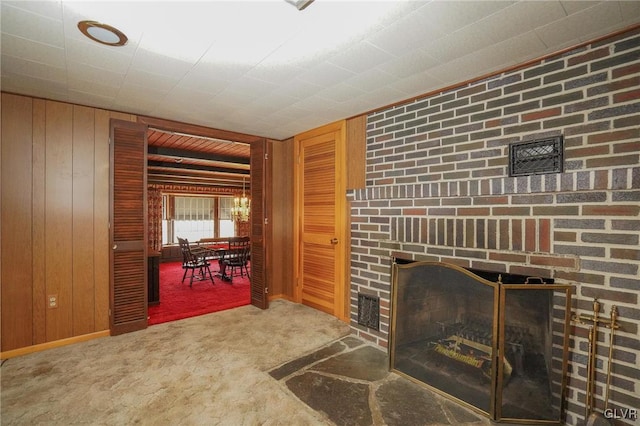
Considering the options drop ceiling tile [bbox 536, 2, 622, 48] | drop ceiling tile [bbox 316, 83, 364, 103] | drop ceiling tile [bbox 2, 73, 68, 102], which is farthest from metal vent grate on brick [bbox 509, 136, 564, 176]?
drop ceiling tile [bbox 2, 73, 68, 102]

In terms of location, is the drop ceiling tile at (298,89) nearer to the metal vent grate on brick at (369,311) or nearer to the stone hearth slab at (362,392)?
the metal vent grate on brick at (369,311)

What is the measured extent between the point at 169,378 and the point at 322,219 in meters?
2.26

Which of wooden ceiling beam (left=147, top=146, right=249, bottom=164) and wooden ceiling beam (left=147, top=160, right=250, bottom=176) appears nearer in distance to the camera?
wooden ceiling beam (left=147, top=146, right=249, bottom=164)

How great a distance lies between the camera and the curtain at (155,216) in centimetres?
786

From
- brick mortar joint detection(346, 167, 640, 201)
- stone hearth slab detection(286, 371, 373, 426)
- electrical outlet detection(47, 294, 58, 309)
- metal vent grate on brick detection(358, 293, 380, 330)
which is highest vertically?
brick mortar joint detection(346, 167, 640, 201)

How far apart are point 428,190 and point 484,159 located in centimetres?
47

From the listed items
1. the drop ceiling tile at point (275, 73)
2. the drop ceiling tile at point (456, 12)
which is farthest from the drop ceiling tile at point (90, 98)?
the drop ceiling tile at point (456, 12)

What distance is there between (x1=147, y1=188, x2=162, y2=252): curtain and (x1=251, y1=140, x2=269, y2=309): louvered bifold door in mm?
5130

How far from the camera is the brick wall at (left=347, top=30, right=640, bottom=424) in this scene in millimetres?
1632

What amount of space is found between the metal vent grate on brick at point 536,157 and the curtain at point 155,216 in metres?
8.28

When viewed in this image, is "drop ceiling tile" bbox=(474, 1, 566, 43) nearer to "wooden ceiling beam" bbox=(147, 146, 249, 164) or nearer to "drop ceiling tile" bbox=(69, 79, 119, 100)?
"drop ceiling tile" bbox=(69, 79, 119, 100)

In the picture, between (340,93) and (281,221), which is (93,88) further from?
(281,221)

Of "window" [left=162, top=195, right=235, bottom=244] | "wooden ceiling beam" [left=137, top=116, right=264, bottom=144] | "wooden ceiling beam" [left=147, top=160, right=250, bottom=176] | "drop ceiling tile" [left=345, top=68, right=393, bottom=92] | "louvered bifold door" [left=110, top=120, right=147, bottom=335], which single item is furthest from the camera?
"window" [left=162, top=195, right=235, bottom=244]

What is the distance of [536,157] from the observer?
1957mm
